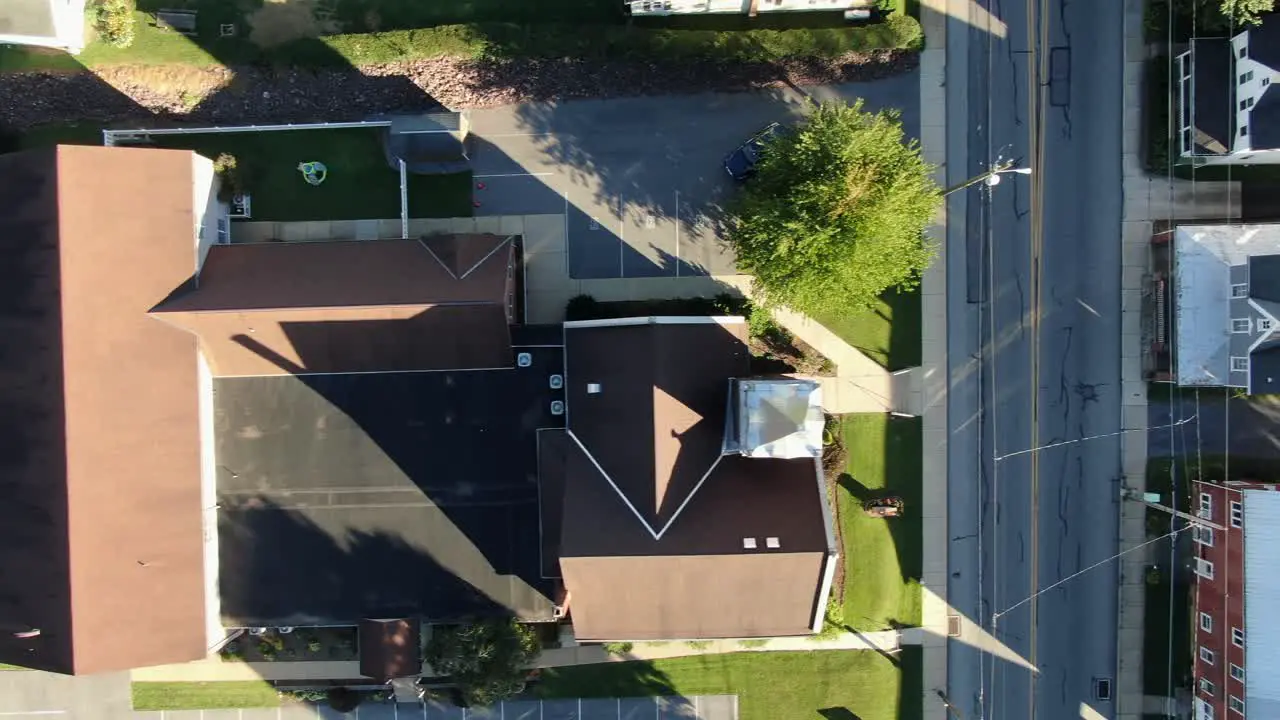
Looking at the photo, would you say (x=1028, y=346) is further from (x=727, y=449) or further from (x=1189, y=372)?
(x=727, y=449)

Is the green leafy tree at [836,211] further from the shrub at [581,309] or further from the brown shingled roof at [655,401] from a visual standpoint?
the shrub at [581,309]

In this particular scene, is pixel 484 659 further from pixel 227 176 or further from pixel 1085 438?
pixel 1085 438

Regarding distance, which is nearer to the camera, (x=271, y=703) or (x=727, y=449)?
(x=727, y=449)

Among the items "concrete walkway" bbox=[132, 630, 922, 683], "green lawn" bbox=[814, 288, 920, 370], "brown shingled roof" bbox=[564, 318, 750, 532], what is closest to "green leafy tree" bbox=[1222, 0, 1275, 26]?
"green lawn" bbox=[814, 288, 920, 370]

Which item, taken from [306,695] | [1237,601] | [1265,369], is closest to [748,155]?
[1265,369]

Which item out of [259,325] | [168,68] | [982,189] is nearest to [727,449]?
[982,189]
